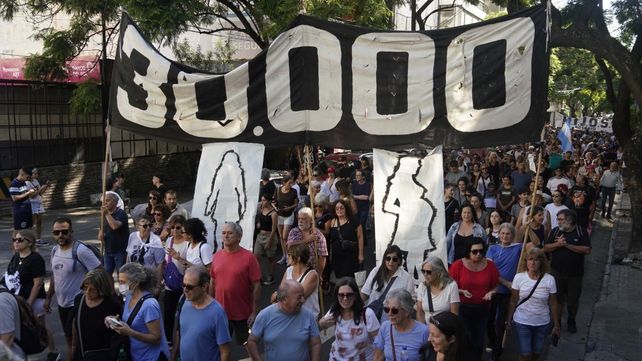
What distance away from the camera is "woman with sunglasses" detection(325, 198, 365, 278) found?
7.43m

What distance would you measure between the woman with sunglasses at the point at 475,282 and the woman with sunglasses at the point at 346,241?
1815 millimetres

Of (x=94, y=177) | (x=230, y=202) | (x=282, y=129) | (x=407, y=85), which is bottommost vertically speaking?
(x=94, y=177)

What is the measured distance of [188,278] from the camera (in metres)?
4.18

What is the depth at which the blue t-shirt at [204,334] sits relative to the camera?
4195mm

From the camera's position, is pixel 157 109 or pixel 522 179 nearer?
pixel 157 109

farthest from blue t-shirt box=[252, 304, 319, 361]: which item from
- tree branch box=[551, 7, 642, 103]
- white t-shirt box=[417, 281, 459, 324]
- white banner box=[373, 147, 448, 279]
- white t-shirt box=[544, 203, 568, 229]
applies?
tree branch box=[551, 7, 642, 103]

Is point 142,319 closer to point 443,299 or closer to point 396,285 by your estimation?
point 396,285

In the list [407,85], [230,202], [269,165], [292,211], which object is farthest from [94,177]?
[407,85]

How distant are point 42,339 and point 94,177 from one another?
14.8 meters

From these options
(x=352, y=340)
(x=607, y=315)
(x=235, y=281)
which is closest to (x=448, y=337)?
(x=352, y=340)

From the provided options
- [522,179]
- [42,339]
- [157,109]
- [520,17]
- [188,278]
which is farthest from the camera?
[522,179]

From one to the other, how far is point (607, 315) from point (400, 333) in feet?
17.2

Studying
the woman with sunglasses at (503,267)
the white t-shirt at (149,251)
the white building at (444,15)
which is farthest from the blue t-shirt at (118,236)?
the white building at (444,15)

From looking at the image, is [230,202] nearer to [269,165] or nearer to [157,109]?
[157,109]
